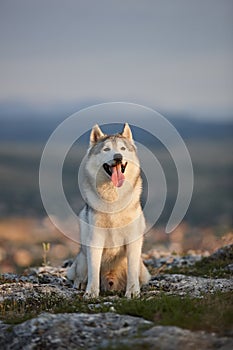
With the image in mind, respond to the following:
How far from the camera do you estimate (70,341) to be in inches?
342

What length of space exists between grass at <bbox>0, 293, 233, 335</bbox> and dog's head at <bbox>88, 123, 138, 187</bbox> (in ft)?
7.92

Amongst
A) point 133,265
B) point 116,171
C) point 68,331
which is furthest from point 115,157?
point 68,331

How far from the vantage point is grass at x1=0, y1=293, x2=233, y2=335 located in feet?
28.9

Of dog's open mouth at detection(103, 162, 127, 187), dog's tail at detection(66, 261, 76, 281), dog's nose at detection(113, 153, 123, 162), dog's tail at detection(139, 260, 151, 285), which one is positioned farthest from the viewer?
dog's tail at detection(66, 261, 76, 281)

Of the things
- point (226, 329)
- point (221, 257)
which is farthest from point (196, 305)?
point (221, 257)

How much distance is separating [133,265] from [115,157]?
7.02 feet

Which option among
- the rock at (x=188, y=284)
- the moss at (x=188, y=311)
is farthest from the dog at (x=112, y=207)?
the moss at (x=188, y=311)

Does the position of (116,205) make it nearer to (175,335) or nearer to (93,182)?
(93,182)

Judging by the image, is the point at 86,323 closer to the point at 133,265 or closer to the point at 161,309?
the point at 161,309

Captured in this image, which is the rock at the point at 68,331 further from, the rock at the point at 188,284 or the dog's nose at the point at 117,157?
the dog's nose at the point at 117,157

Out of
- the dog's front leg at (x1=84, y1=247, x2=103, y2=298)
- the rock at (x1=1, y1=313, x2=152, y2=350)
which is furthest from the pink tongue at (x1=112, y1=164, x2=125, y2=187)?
the rock at (x1=1, y1=313, x2=152, y2=350)

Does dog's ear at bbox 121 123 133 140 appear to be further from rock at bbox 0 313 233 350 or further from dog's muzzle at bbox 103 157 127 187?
rock at bbox 0 313 233 350

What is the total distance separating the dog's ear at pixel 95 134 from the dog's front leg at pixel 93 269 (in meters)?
2.05

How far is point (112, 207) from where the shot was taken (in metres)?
13.0
